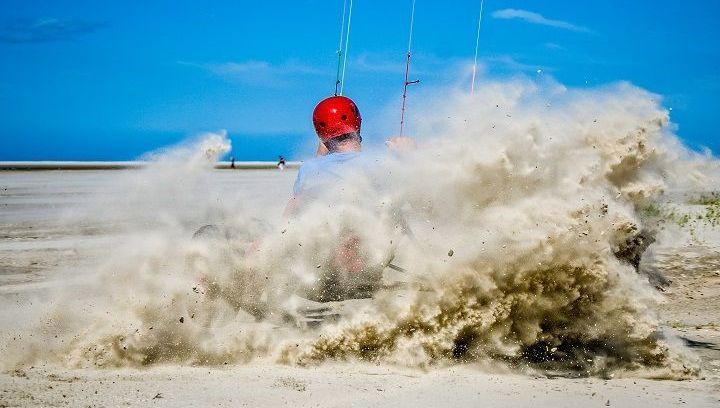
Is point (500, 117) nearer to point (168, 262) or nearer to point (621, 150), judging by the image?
point (621, 150)

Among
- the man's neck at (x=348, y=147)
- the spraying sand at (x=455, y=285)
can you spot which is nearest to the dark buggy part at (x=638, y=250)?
the spraying sand at (x=455, y=285)

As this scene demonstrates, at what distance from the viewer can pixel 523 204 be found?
5.34 meters

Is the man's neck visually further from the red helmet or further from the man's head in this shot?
the red helmet

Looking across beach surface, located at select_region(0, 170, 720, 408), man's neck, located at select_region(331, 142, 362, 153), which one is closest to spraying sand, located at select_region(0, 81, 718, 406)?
beach surface, located at select_region(0, 170, 720, 408)

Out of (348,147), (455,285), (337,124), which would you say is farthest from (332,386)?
(337,124)

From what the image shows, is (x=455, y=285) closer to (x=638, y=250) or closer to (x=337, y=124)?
(x=638, y=250)

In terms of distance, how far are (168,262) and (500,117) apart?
2780 mm

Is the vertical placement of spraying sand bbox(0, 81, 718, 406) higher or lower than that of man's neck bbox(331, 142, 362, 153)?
lower

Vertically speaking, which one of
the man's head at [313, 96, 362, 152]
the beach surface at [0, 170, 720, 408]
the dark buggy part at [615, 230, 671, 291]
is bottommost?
the beach surface at [0, 170, 720, 408]

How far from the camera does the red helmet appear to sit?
248 inches

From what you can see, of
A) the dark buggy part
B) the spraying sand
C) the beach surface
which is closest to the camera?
the beach surface

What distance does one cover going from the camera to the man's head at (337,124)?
6309 millimetres

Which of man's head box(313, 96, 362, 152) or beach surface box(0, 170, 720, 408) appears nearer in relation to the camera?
beach surface box(0, 170, 720, 408)

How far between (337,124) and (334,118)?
0.06 metres
